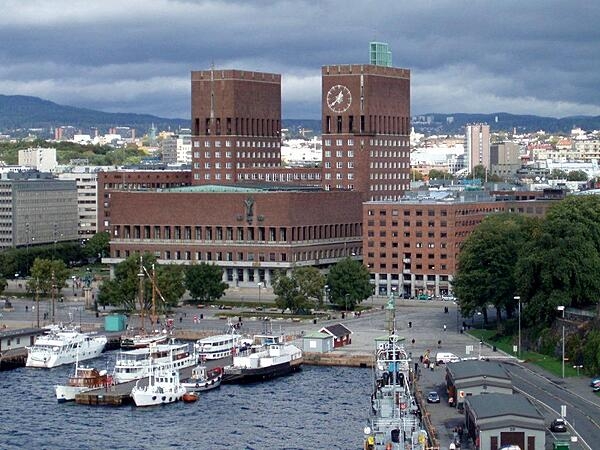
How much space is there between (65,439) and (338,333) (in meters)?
37.2

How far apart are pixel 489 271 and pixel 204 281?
114 ft

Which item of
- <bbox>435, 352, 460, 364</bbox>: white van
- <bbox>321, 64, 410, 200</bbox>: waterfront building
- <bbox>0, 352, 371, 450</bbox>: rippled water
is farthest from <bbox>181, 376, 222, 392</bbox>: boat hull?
<bbox>321, 64, 410, 200</bbox>: waterfront building

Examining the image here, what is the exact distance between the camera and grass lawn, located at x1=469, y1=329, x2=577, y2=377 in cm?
10562

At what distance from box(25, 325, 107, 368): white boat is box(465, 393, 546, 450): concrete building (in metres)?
45.7

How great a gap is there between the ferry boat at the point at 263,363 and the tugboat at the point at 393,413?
28.1 metres

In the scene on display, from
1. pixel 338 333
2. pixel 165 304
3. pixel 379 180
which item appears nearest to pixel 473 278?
pixel 338 333

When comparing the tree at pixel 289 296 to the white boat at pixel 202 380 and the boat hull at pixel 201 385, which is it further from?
the boat hull at pixel 201 385

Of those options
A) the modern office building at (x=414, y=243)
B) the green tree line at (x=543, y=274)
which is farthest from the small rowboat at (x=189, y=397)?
the modern office building at (x=414, y=243)

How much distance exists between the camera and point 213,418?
97.4m

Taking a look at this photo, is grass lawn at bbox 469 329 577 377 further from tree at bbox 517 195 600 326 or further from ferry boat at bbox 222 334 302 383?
ferry boat at bbox 222 334 302 383

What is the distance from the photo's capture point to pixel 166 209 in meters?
174

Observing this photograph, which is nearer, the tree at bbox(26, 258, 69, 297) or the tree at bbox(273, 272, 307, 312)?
the tree at bbox(273, 272, 307, 312)

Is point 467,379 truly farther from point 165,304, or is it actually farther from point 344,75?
point 344,75

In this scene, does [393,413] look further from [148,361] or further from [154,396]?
[148,361]
